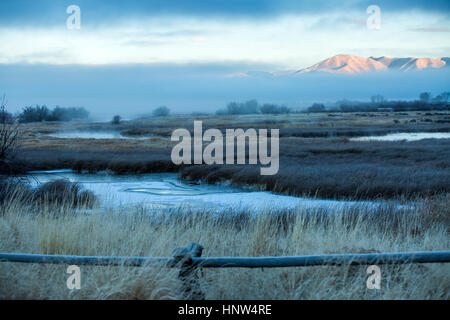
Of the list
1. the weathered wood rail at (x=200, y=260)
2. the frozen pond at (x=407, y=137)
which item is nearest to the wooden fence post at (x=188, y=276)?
the weathered wood rail at (x=200, y=260)

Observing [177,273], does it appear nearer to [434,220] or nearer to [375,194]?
[434,220]

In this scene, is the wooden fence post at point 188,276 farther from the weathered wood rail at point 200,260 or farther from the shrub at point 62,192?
the shrub at point 62,192

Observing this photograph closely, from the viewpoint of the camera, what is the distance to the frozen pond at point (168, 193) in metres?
15.6

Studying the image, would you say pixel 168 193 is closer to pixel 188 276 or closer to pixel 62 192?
pixel 62 192

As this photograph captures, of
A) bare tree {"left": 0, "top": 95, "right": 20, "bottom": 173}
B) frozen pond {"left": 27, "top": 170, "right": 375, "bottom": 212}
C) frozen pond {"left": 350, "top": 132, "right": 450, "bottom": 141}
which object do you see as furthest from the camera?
frozen pond {"left": 350, "top": 132, "right": 450, "bottom": 141}

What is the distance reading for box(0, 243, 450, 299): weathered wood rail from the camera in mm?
4215

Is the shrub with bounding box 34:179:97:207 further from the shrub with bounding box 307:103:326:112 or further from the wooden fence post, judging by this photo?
the shrub with bounding box 307:103:326:112

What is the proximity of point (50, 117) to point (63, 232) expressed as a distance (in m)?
113

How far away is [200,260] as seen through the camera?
14.0 ft

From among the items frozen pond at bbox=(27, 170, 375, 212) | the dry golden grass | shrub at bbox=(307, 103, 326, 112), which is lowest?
frozen pond at bbox=(27, 170, 375, 212)

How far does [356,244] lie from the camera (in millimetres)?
6152

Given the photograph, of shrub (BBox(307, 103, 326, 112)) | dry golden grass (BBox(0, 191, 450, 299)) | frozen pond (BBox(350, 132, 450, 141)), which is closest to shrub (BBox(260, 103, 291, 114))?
shrub (BBox(307, 103, 326, 112))

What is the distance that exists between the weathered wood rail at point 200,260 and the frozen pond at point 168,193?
9.96 metres

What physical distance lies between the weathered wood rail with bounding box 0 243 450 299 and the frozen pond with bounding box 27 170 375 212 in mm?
9958
